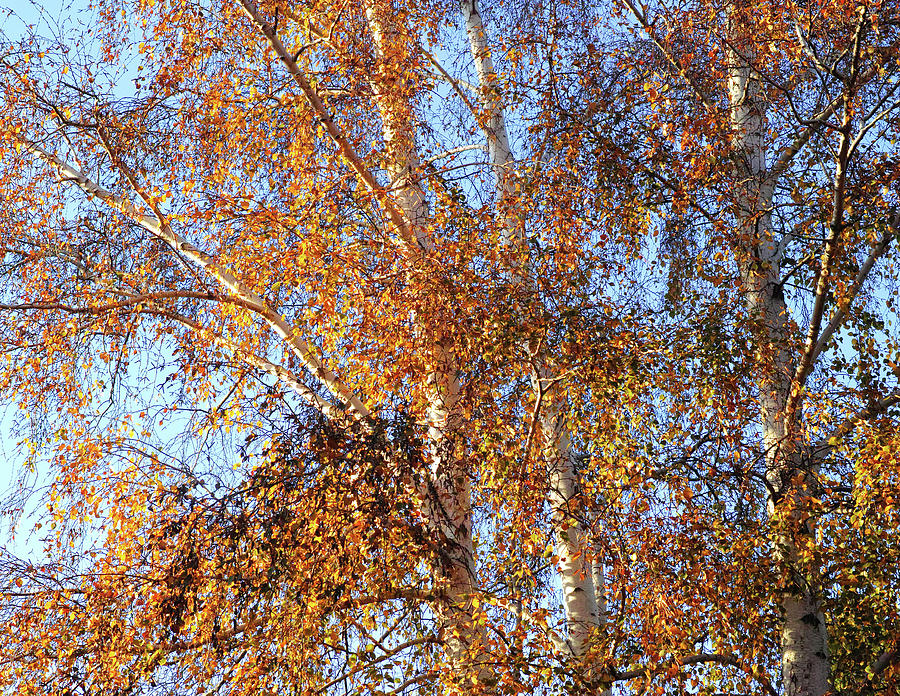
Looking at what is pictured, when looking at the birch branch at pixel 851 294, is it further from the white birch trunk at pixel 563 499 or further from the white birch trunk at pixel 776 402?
the white birch trunk at pixel 563 499

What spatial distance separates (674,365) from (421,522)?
2.45 meters

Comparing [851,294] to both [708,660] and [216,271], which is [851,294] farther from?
[216,271]

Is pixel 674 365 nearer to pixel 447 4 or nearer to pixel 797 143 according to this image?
pixel 797 143

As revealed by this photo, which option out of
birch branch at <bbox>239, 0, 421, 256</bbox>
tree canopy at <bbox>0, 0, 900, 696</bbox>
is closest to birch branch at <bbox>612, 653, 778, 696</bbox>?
tree canopy at <bbox>0, 0, 900, 696</bbox>

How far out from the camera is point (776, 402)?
812 cm

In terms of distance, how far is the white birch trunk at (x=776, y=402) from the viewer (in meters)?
7.30

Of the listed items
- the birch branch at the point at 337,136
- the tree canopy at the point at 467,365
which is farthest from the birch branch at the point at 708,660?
the birch branch at the point at 337,136

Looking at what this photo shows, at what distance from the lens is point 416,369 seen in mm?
7883

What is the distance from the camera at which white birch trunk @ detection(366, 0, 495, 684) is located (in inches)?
275

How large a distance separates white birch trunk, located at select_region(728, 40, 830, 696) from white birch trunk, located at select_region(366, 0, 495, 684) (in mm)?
2470

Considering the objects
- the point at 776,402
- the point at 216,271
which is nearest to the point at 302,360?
the point at 216,271

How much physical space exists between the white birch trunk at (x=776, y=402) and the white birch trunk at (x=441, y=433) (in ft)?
8.10

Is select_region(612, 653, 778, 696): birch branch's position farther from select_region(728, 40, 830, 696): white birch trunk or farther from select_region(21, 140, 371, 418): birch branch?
select_region(21, 140, 371, 418): birch branch

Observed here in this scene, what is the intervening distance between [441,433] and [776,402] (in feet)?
9.68
